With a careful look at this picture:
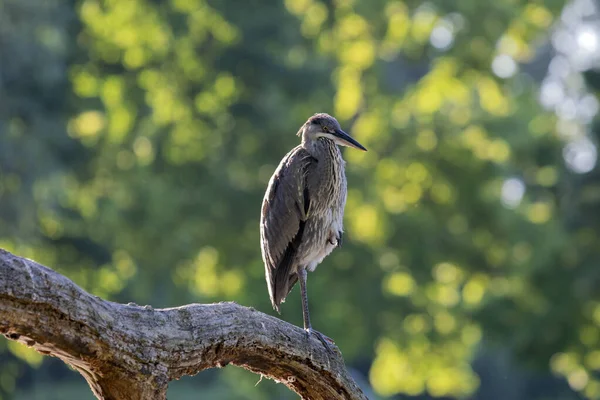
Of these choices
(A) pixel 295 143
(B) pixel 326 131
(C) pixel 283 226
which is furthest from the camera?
(A) pixel 295 143

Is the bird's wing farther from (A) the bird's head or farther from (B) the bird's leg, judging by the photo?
(A) the bird's head

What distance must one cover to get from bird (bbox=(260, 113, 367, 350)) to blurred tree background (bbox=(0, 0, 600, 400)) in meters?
12.3

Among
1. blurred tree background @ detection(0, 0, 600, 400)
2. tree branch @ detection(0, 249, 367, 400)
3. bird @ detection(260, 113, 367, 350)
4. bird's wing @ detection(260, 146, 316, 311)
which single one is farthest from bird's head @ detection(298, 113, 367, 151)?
blurred tree background @ detection(0, 0, 600, 400)

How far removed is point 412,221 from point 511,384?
14.2 m

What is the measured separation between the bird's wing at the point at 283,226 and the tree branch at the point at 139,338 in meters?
1.37

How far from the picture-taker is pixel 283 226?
7879 mm

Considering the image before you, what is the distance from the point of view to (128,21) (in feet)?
75.8

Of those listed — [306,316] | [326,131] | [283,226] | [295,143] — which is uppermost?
[295,143]

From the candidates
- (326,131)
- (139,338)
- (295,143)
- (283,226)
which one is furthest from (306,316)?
(295,143)

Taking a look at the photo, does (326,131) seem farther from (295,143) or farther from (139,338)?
(295,143)

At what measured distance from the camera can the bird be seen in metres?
7.88

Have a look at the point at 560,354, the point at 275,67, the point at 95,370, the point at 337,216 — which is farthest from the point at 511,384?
the point at 95,370

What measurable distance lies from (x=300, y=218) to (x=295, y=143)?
14247mm

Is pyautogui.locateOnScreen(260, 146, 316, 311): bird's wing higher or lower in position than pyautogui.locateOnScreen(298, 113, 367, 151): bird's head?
lower
